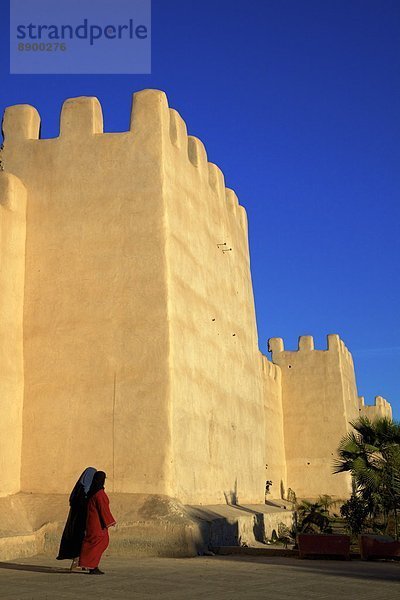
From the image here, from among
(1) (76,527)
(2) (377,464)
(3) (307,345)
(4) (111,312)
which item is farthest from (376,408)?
(1) (76,527)

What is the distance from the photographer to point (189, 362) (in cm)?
1217

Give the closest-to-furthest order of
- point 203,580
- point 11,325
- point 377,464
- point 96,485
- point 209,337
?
point 203,580 → point 96,485 → point 11,325 → point 209,337 → point 377,464

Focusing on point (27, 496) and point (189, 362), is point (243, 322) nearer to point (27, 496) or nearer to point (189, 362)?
point (189, 362)

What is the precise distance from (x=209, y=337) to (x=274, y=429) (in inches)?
456

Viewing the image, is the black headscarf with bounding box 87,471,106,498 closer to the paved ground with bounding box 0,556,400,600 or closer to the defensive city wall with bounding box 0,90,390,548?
the paved ground with bounding box 0,556,400,600

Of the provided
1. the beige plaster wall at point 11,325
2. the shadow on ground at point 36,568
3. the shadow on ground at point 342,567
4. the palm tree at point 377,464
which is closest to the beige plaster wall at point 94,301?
the beige plaster wall at point 11,325

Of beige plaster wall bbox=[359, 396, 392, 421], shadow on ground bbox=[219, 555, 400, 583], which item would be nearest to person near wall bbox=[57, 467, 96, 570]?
shadow on ground bbox=[219, 555, 400, 583]

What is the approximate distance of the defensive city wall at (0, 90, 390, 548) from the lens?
11.1 m

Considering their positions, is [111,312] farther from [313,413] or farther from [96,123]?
[313,413]

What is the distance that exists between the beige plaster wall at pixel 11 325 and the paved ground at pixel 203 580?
2025 millimetres

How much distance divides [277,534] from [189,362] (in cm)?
498

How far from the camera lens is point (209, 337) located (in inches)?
534

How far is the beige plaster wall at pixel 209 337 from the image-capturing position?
38.8 ft

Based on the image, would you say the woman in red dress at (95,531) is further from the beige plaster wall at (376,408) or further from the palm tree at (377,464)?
the beige plaster wall at (376,408)
